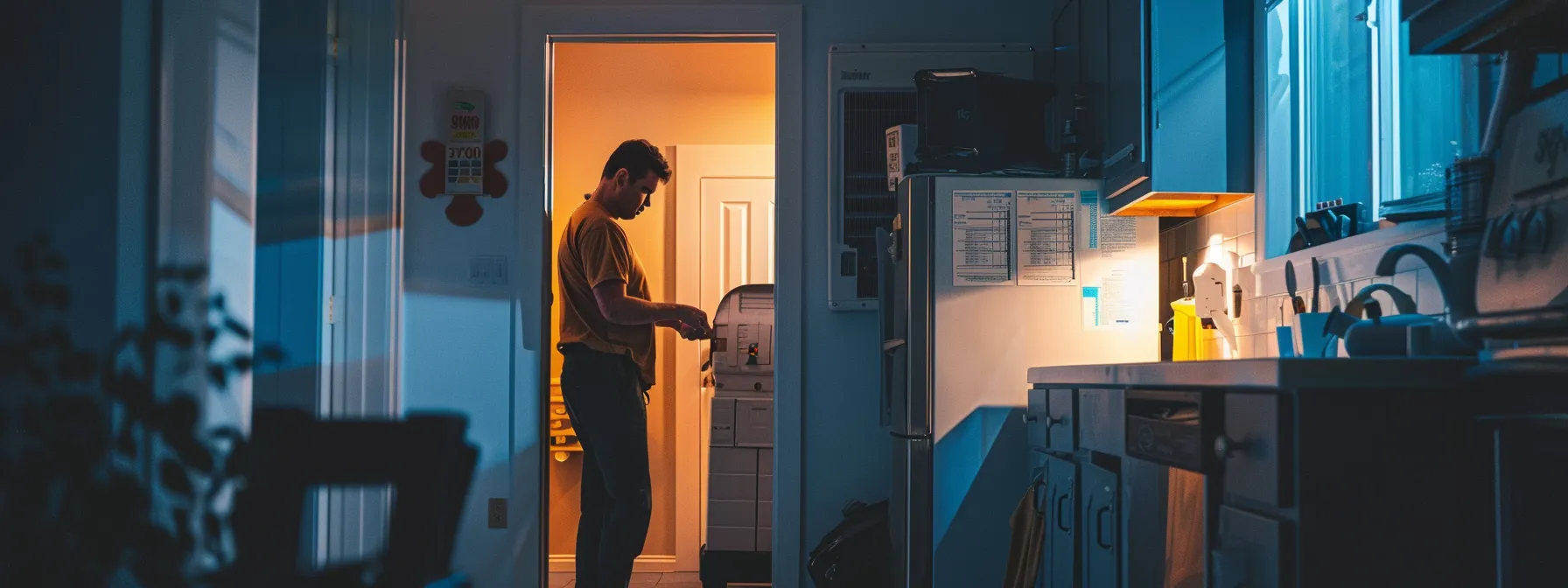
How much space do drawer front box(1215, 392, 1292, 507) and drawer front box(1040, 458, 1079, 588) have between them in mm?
779

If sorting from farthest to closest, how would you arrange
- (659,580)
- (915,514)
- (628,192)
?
(659,580) → (628,192) → (915,514)

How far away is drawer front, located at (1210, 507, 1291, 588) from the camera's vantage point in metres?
1.30

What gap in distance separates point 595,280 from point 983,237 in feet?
3.91

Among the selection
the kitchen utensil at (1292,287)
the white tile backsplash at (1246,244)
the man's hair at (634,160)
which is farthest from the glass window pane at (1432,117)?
the man's hair at (634,160)

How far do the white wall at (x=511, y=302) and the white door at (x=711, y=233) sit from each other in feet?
4.10

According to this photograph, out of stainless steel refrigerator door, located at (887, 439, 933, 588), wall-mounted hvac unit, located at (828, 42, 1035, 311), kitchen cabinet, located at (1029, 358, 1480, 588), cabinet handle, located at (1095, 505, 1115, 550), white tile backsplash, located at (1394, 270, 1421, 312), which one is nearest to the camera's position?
kitchen cabinet, located at (1029, 358, 1480, 588)

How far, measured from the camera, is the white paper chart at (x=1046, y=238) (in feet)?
9.96

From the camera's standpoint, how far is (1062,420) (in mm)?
2393

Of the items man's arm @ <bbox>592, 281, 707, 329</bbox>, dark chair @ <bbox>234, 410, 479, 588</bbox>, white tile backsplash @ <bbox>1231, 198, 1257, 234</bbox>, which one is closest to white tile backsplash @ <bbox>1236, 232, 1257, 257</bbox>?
white tile backsplash @ <bbox>1231, 198, 1257, 234</bbox>

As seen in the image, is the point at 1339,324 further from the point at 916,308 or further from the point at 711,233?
the point at 711,233

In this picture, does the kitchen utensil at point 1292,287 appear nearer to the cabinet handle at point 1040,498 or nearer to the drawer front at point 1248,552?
the cabinet handle at point 1040,498

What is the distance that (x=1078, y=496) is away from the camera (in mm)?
2191

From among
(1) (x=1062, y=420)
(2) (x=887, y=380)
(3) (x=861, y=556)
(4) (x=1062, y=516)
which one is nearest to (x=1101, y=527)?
(4) (x=1062, y=516)

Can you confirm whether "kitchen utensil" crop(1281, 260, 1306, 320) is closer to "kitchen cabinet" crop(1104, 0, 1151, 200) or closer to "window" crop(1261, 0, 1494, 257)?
"window" crop(1261, 0, 1494, 257)
